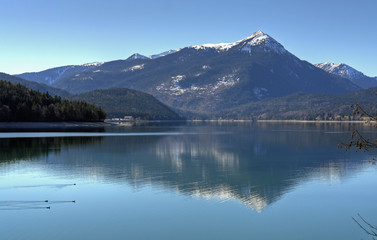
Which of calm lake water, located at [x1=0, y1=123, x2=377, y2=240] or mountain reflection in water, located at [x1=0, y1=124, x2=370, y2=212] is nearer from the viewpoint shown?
calm lake water, located at [x1=0, y1=123, x2=377, y2=240]

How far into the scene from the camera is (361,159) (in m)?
77.2

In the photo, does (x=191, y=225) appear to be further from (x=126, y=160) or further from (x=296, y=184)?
(x=126, y=160)

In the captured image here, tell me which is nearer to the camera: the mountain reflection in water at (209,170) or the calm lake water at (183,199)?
the calm lake water at (183,199)

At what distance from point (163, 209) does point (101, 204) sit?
257 inches

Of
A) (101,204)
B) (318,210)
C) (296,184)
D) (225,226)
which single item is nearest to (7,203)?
(101,204)

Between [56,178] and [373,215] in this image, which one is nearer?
[373,215]

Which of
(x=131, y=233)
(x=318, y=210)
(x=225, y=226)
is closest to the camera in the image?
(x=131, y=233)

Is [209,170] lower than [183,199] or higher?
higher

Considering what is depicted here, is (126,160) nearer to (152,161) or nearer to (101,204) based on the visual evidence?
(152,161)

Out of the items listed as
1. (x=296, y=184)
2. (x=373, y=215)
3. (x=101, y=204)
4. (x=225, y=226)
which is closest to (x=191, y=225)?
(x=225, y=226)

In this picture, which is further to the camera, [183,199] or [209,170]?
[209,170]

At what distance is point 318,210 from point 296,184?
1349 centimetres

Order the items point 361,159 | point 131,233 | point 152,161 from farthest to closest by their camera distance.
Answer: point 361,159 < point 152,161 < point 131,233

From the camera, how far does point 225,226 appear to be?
3059cm
